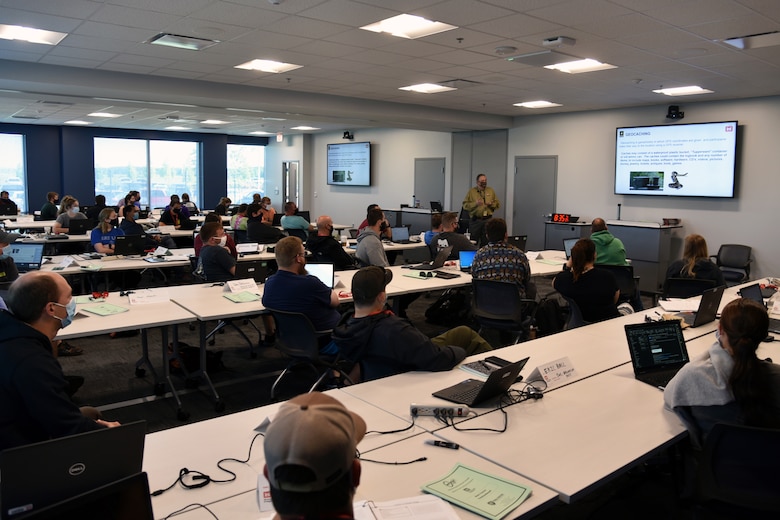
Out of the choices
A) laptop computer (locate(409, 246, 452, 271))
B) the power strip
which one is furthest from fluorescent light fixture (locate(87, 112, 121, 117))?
the power strip

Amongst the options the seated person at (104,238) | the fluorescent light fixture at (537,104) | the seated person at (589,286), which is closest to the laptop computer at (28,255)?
the seated person at (104,238)

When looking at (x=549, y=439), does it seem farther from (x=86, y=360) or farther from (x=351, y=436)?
(x=86, y=360)

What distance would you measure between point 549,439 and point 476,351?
135cm

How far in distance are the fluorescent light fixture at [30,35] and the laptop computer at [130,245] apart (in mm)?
2235

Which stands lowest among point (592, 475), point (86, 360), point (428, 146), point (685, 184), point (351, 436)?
point (86, 360)

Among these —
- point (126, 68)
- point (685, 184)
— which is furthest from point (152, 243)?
point (685, 184)

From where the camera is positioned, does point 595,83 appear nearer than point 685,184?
Yes

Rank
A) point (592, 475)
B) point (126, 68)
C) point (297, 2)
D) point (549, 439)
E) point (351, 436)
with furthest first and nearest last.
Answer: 1. point (126, 68)
2. point (297, 2)
3. point (549, 439)
4. point (592, 475)
5. point (351, 436)

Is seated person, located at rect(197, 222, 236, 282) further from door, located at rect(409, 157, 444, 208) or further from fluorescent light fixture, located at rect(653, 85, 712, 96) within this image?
door, located at rect(409, 157, 444, 208)

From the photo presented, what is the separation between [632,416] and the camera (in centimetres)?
258

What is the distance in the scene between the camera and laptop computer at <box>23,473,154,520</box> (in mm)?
1362

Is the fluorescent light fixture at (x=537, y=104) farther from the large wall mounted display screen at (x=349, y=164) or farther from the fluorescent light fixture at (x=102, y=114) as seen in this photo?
the fluorescent light fixture at (x=102, y=114)

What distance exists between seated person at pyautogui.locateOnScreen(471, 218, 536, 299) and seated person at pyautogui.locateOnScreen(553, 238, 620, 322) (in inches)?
22.2

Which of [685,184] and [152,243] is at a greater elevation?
[685,184]
